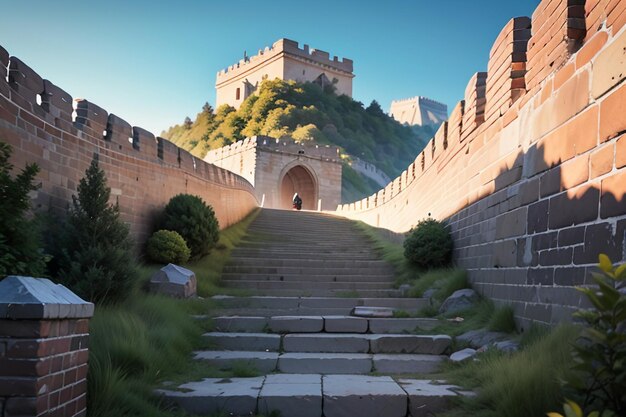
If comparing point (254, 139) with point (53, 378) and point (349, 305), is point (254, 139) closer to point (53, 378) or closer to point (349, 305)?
point (349, 305)

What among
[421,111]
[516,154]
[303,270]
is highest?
[421,111]

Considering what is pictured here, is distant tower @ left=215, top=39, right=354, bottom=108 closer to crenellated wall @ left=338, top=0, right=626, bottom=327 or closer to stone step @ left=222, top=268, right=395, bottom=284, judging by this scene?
stone step @ left=222, top=268, right=395, bottom=284

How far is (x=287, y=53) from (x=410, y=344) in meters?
46.8

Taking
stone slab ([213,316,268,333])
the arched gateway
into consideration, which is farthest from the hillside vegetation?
stone slab ([213,316,268,333])

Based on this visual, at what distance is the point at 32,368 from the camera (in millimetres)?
2568

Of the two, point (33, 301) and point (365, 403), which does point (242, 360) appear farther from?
point (33, 301)

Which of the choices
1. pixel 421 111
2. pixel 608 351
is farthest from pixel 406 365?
pixel 421 111

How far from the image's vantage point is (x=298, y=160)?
105ft

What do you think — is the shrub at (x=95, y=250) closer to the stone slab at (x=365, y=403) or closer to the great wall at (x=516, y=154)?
the great wall at (x=516, y=154)

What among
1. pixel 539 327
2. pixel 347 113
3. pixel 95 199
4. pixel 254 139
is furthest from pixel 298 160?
pixel 539 327

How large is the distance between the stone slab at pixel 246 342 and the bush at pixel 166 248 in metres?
3.17

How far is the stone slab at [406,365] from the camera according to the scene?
16.8ft

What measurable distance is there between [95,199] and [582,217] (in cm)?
505

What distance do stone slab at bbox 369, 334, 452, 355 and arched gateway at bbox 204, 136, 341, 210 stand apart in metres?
24.5
